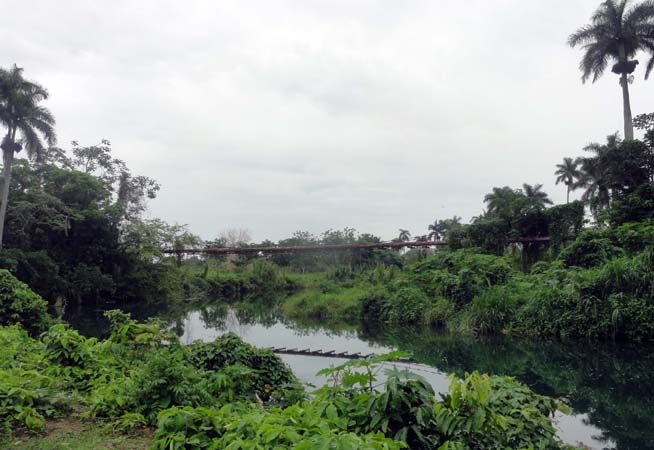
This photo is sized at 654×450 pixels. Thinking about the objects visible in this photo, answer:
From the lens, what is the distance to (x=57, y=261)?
2459 cm

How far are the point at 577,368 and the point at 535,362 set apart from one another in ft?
2.97

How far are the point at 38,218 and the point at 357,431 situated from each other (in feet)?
81.9

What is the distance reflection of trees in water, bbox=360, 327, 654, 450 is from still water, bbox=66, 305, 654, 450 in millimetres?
10

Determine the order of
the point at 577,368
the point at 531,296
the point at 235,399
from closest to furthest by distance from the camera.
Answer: the point at 235,399 < the point at 577,368 < the point at 531,296

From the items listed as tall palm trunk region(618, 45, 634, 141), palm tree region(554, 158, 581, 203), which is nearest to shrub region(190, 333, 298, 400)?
tall palm trunk region(618, 45, 634, 141)

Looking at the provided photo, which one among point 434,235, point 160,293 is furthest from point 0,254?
point 434,235

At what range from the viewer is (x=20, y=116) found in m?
21.4

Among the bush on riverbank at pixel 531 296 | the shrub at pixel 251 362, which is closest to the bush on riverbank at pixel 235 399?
the shrub at pixel 251 362

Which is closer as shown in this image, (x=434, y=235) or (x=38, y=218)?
→ (x=38, y=218)

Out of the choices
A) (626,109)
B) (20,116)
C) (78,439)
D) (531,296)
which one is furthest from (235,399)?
(626,109)

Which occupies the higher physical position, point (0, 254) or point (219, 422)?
point (0, 254)

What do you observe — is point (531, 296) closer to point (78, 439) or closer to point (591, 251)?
point (591, 251)

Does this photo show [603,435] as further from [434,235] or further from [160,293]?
[434,235]

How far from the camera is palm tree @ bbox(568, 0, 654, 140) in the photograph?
23312mm
